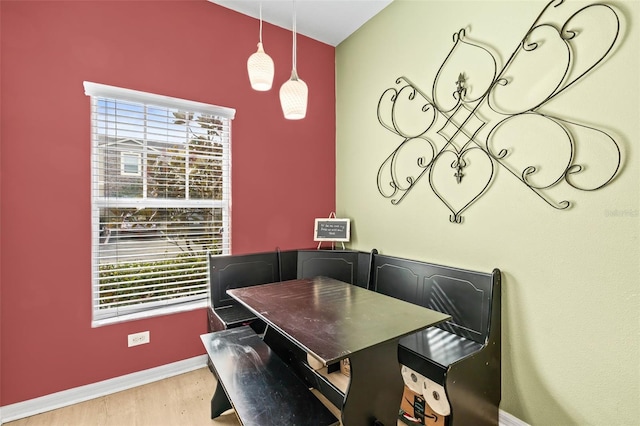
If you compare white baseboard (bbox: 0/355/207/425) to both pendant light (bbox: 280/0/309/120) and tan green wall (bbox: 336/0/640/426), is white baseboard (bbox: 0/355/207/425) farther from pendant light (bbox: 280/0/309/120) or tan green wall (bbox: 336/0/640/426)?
pendant light (bbox: 280/0/309/120)

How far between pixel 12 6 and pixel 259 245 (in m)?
2.27

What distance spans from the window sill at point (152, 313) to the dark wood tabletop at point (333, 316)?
856 millimetres

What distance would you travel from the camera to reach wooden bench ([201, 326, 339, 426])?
4.47 feet

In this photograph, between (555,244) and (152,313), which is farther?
(152,313)

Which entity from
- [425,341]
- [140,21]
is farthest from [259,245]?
[140,21]

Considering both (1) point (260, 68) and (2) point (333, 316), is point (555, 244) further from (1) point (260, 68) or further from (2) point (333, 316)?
(1) point (260, 68)

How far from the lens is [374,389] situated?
1425mm

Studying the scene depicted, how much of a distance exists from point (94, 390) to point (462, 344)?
250 centimetres

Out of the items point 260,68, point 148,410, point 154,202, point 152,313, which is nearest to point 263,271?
point 152,313

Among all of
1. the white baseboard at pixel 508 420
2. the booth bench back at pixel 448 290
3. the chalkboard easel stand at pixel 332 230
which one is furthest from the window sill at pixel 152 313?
the white baseboard at pixel 508 420

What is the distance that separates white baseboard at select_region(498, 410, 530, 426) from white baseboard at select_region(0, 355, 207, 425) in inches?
85.7

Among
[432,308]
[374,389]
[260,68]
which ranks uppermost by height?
[260,68]

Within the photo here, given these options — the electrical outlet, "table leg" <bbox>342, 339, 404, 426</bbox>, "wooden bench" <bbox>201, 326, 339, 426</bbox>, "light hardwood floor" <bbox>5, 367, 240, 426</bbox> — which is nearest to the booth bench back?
"table leg" <bbox>342, 339, 404, 426</bbox>

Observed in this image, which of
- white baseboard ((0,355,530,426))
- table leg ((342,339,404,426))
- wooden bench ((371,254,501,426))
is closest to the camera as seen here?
table leg ((342,339,404,426))
